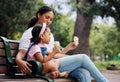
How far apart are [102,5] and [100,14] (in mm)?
543

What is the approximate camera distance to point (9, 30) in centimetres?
1688

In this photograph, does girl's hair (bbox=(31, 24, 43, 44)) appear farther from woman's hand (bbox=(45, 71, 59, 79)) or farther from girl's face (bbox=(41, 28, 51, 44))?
woman's hand (bbox=(45, 71, 59, 79))

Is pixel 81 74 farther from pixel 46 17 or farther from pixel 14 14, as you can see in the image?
pixel 14 14

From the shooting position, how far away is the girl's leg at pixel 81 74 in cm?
433

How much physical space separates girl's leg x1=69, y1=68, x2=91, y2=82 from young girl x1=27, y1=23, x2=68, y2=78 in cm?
16

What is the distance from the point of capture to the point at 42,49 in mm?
4250

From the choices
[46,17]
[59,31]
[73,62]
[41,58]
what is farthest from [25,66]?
[59,31]

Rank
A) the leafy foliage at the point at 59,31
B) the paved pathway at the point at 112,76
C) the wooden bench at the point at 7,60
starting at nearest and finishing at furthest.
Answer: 1. the wooden bench at the point at 7,60
2. the paved pathway at the point at 112,76
3. the leafy foliage at the point at 59,31

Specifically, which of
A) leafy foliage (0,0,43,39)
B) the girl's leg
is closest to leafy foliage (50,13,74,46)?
leafy foliage (0,0,43,39)

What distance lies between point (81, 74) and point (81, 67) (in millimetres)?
87

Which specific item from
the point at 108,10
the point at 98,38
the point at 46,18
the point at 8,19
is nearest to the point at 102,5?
the point at 108,10

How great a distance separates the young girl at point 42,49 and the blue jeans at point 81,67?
10 centimetres

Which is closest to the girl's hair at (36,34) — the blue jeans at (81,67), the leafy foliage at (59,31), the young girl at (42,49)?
the young girl at (42,49)

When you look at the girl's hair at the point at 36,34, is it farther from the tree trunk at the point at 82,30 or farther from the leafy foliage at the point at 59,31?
the leafy foliage at the point at 59,31
